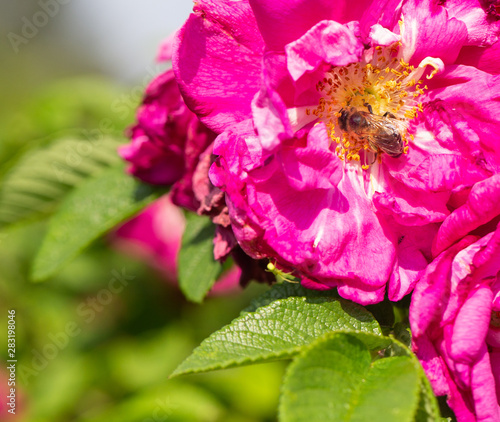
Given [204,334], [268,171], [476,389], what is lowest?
[204,334]

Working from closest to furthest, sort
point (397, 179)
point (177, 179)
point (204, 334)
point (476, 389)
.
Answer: point (476, 389), point (397, 179), point (177, 179), point (204, 334)

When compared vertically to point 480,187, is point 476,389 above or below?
below

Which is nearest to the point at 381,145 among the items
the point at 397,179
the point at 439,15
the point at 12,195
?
the point at 397,179

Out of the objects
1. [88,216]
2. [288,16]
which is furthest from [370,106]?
[88,216]

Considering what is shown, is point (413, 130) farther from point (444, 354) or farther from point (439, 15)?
point (444, 354)

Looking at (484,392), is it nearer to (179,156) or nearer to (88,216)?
(179,156)

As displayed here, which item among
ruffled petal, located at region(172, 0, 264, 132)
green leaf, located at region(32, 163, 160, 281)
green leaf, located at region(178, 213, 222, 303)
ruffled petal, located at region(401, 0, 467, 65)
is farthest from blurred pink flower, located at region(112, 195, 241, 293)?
ruffled petal, located at region(401, 0, 467, 65)

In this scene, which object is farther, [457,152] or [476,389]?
[457,152]
